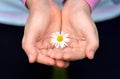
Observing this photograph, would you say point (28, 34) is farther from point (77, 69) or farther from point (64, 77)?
point (64, 77)

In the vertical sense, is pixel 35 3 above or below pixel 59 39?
above

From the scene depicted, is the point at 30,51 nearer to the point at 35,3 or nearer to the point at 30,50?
the point at 30,50

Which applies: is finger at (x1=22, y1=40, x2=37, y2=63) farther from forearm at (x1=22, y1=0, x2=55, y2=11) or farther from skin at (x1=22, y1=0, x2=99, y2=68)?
forearm at (x1=22, y1=0, x2=55, y2=11)

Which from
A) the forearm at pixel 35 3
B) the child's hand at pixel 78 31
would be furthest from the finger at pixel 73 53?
the forearm at pixel 35 3

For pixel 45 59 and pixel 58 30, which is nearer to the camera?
pixel 45 59

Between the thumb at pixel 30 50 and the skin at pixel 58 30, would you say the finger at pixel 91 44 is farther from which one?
the thumb at pixel 30 50

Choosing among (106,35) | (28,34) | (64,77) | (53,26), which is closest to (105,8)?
(106,35)

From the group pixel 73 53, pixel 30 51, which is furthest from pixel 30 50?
pixel 73 53
